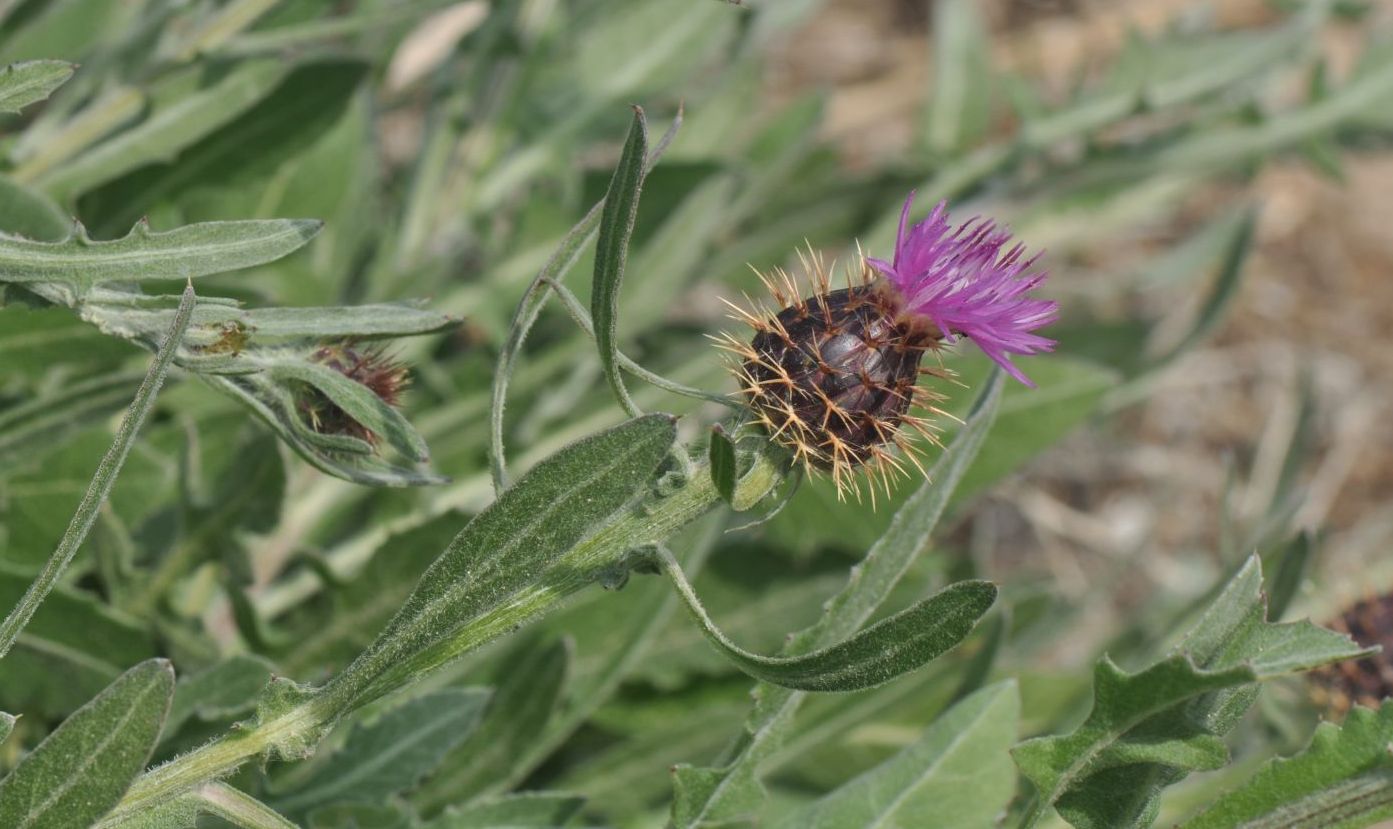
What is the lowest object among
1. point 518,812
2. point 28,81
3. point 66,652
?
point 518,812

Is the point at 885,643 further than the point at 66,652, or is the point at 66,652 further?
the point at 66,652

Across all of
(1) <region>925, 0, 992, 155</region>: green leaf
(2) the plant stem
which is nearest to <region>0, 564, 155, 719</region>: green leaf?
→ (2) the plant stem

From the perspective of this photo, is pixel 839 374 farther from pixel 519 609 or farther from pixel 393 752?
pixel 393 752

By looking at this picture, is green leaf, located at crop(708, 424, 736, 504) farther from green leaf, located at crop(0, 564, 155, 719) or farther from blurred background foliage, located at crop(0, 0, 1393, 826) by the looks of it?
green leaf, located at crop(0, 564, 155, 719)

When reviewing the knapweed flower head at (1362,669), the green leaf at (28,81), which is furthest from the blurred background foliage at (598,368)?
the green leaf at (28,81)

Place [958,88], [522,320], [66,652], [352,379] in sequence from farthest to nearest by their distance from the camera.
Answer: [958,88] → [66,652] → [352,379] → [522,320]

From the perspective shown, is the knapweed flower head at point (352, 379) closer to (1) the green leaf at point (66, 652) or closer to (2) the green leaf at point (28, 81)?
(2) the green leaf at point (28, 81)

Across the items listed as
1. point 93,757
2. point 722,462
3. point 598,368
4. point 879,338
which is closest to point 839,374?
point 879,338
